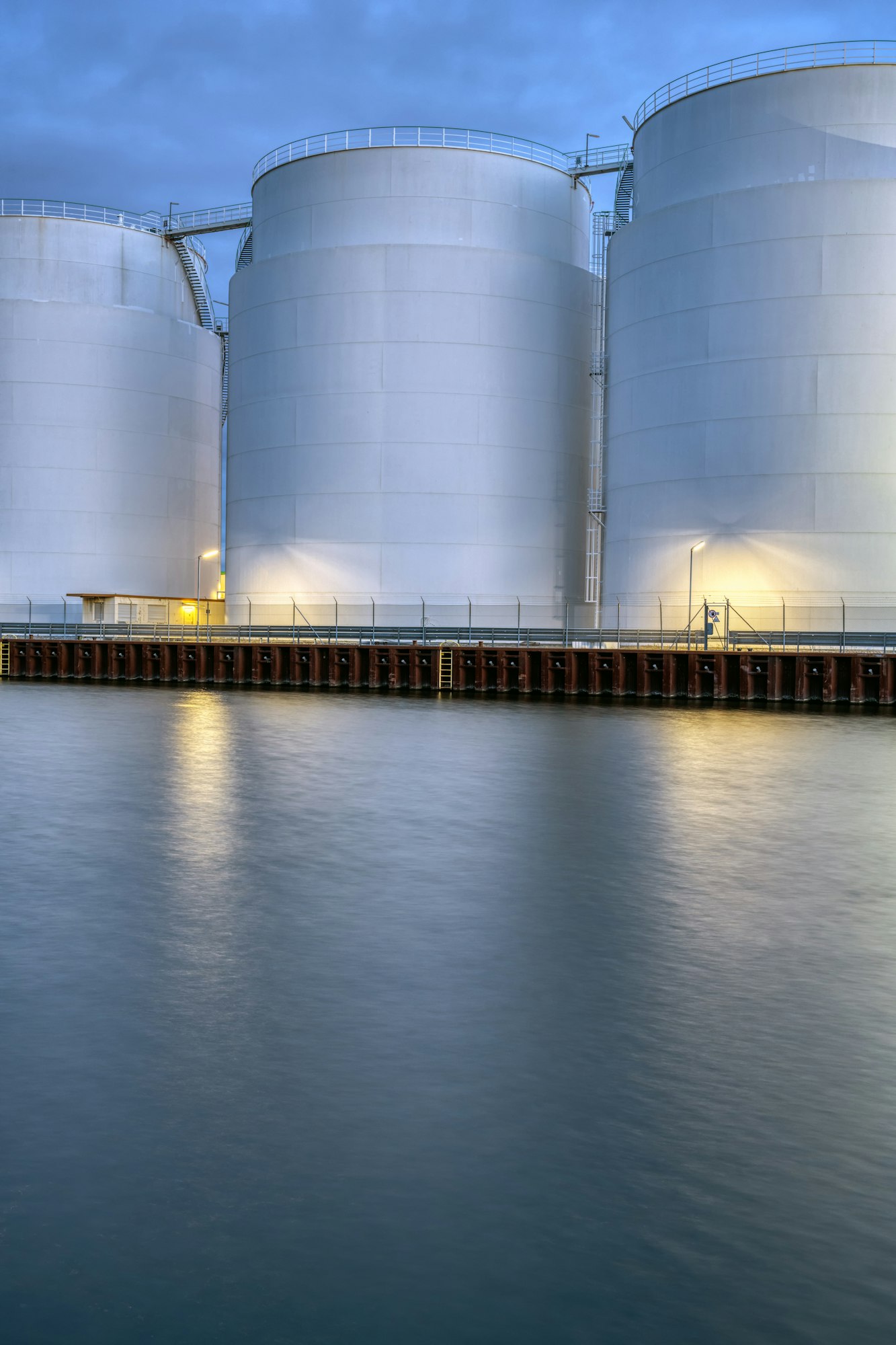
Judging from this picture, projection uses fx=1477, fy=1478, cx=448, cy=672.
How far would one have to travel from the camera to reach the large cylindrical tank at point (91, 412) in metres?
64.9

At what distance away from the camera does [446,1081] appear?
902 centimetres

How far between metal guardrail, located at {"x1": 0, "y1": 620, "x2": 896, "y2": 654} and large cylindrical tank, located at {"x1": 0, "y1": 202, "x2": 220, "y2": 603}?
4170 mm

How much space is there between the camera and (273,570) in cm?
5756

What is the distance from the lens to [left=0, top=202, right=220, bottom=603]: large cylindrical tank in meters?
64.9

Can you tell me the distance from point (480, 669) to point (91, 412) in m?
27.2

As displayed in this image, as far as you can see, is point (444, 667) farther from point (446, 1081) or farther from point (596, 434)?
point (446, 1081)

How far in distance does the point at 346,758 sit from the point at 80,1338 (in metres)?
22.0

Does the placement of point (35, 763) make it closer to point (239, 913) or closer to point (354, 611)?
point (239, 913)

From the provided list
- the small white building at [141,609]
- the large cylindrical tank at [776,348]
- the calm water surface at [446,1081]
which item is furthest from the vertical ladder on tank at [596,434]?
the calm water surface at [446,1081]

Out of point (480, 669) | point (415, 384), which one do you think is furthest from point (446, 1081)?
point (415, 384)

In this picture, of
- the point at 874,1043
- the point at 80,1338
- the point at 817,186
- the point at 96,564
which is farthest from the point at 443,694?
the point at 80,1338

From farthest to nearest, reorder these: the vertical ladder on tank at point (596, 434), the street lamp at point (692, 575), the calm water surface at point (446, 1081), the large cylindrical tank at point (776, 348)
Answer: the vertical ladder on tank at point (596, 434), the street lamp at point (692, 575), the large cylindrical tank at point (776, 348), the calm water surface at point (446, 1081)

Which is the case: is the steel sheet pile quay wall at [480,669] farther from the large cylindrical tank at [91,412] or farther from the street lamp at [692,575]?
the large cylindrical tank at [91,412]

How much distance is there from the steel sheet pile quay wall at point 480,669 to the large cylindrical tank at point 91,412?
27.6 feet
